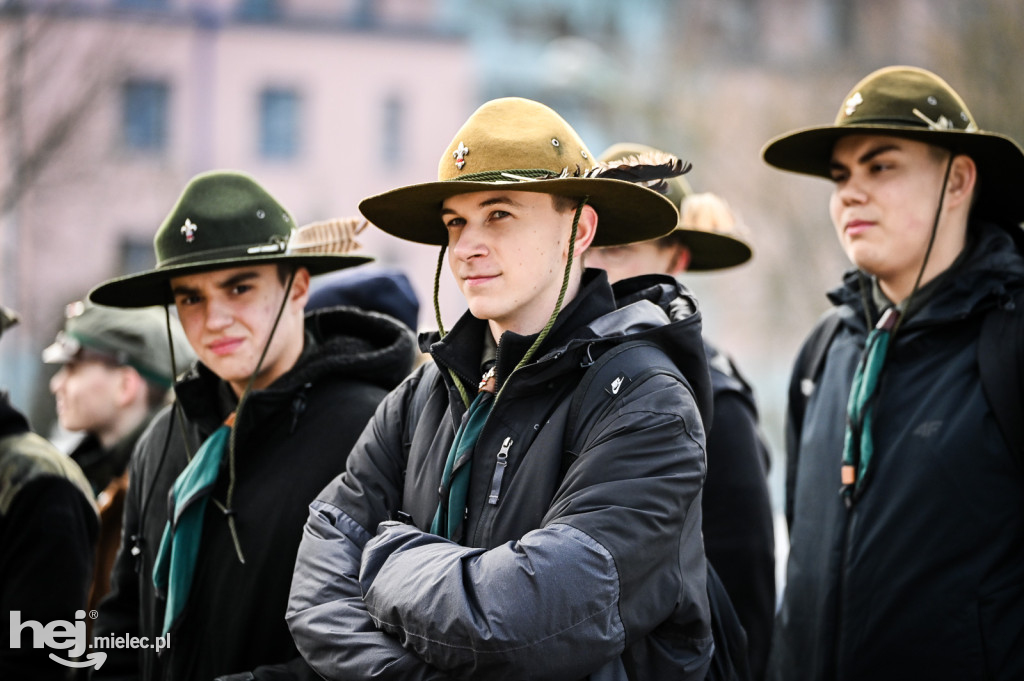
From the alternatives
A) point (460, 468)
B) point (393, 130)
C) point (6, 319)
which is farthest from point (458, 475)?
point (393, 130)

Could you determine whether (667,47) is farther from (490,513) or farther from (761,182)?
(490,513)

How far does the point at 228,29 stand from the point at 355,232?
82.9ft

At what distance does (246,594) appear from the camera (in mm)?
3420

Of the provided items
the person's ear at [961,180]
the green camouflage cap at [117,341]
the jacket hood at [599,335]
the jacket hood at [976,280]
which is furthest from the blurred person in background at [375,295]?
the person's ear at [961,180]

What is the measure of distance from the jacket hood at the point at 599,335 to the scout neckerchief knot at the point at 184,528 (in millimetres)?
959

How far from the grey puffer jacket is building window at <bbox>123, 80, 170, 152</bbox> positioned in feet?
76.5

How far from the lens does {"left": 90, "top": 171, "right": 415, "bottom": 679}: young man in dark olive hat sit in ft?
11.3

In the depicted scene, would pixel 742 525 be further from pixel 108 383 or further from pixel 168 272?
pixel 108 383

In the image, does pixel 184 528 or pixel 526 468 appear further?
pixel 184 528

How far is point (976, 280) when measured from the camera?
3.65 meters

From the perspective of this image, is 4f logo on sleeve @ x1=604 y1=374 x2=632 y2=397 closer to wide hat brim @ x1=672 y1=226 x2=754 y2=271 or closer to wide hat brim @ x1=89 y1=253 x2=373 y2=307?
wide hat brim @ x1=89 y1=253 x2=373 y2=307

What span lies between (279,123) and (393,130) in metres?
2.86

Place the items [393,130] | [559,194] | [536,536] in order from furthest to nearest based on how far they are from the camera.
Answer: [393,130]
[559,194]
[536,536]

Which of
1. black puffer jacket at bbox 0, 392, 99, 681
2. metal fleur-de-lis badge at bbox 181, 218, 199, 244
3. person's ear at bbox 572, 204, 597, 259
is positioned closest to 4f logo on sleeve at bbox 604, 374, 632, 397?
person's ear at bbox 572, 204, 597, 259
